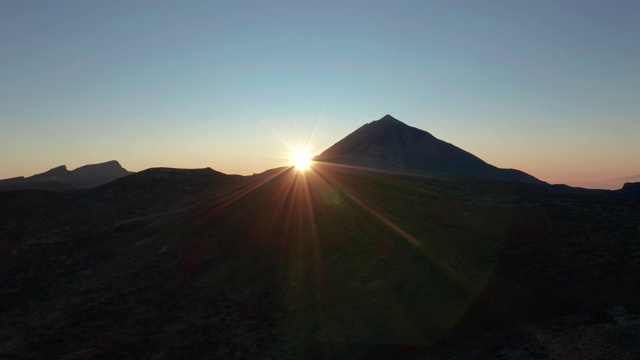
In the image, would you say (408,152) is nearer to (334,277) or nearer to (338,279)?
(334,277)

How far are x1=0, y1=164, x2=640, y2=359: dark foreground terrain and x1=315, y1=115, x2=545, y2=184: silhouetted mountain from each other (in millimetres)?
61864

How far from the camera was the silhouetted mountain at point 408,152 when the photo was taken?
113 meters

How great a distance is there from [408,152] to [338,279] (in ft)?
312

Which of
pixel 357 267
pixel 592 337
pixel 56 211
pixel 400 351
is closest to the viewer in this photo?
pixel 592 337

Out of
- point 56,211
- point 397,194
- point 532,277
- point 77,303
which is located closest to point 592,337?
point 532,277

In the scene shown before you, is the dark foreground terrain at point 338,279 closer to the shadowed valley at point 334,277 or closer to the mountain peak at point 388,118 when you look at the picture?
the shadowed valley at point 334,277

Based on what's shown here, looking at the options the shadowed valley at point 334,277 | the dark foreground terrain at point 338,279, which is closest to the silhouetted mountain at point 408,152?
the shadowed valley at point 334,277

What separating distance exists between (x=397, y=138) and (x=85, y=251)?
9630cm

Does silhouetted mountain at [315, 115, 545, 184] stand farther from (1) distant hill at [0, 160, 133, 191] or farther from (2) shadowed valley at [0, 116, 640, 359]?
(1) distant hill at [0, 160, 133, 191]

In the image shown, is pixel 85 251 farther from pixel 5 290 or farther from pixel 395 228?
pixel 395 228

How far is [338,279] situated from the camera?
99.3 ft

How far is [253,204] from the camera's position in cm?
4806

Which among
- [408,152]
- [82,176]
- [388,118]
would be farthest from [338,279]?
[82,176]

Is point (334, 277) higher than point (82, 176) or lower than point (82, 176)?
lower
